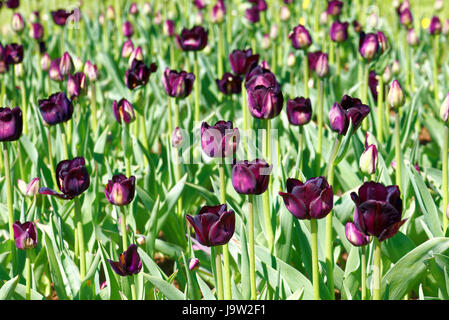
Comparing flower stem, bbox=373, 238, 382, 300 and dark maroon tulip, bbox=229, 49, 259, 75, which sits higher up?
dark maroon tulip, bbox=229, 49, 259, 75

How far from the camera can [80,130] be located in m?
2.66

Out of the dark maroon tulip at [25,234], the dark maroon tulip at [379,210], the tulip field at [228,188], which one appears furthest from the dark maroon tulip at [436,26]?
the dark maroon tulip at [25,234]

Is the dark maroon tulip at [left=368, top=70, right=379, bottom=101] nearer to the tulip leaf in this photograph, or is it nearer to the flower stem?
the tulip leaf

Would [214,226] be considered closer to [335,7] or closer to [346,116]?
[346,116]

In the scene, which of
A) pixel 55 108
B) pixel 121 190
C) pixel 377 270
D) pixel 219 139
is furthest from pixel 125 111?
pixel 377 270

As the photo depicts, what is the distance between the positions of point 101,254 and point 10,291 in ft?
0.86

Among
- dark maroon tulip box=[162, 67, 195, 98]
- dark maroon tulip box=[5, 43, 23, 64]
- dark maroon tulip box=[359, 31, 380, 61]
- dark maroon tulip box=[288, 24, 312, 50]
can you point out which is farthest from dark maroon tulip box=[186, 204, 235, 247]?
dark maroon tulip box=[5, 43, 23, 64]

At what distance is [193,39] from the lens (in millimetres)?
2758

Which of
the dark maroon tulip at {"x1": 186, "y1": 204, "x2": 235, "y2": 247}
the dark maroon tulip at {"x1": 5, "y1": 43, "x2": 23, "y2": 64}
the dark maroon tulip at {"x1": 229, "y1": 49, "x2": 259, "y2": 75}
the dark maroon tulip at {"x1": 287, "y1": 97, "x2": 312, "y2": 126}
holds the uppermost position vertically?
the dark maroon tulip at {"x1": 5, "y1": 43, "x2": 23, "y2": 64}

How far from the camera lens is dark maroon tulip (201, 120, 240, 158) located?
151 cm

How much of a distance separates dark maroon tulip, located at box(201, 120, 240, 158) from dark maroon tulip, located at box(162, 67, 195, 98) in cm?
79
